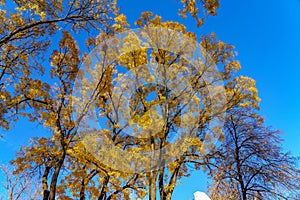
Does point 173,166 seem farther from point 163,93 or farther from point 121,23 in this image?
point 121,23

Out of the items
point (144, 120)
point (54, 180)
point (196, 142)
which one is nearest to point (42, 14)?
point (144, 120)

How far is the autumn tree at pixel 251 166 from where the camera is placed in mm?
8875

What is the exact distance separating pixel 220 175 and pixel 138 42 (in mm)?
5986

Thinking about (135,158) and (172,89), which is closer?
(135,158)

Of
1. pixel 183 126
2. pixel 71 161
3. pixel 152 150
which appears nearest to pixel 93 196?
pixel 71 161

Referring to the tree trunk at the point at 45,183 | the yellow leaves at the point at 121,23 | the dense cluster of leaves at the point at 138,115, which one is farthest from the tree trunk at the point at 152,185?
the yellow leaves at the point at 121,23

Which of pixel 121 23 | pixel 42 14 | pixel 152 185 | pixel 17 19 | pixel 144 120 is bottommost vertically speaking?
pixel 152 185

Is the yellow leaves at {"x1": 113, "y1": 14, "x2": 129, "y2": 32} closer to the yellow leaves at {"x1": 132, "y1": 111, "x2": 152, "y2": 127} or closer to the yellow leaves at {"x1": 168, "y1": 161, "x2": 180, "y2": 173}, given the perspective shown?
the yellow leaves at {"x1": 132, "y1": 111, "x2": 152, "y2": 127}

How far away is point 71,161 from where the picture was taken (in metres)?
9.32

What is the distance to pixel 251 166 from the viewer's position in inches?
376

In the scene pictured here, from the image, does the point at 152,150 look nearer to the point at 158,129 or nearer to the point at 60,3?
the point at 158,129

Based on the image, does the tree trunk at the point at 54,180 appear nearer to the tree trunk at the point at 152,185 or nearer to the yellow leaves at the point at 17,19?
the tree trunk at the point at 152,185

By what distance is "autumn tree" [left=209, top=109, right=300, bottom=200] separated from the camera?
349 inches

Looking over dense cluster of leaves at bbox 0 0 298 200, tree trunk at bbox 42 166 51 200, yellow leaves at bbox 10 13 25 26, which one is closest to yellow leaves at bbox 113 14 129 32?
dense cluster of leaves at bbox 0 0 298 200
